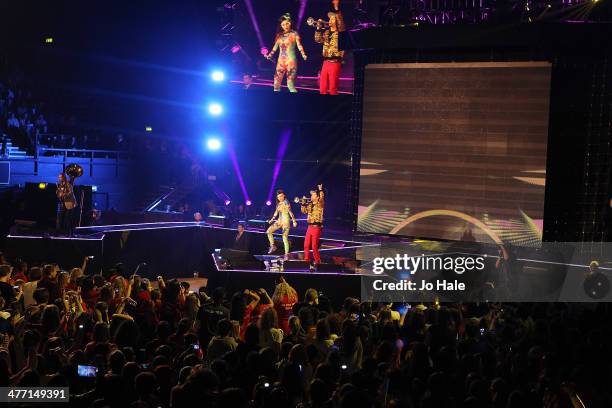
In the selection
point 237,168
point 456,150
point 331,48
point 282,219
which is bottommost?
point 282,219

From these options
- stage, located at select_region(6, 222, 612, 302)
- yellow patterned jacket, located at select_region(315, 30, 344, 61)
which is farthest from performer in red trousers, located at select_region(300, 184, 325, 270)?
yellow patterned jacket, located at select_region(315, 30, 344, 61)

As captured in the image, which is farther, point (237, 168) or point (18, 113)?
point (237, 168)

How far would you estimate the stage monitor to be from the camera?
1509 cm

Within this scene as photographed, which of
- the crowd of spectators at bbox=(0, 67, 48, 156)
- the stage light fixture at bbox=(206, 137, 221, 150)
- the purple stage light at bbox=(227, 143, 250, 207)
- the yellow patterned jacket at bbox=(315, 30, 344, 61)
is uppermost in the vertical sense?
the yellow patterned jacket at bbox=(315, 30, 344, 61)

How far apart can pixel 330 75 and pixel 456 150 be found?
3568 mm

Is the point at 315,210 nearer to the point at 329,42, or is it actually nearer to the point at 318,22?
the point at 329,42

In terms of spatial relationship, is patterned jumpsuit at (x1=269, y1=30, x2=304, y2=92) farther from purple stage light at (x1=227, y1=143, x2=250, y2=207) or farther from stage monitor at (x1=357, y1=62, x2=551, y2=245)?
purple stage light at (x1=227, y1=143, x2=250, y2=207)

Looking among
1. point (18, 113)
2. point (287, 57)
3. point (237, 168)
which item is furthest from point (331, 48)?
point (18, 113)

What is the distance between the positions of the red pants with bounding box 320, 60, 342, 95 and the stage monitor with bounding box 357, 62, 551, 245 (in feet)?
2.63

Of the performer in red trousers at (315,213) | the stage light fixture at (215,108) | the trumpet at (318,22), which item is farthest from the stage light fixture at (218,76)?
the performer in red trousers at (315,213)

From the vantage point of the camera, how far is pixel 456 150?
15.8m

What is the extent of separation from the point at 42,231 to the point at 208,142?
9.16 meters

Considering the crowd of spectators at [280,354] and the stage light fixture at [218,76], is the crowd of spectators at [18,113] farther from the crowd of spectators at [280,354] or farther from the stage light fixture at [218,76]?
the crowd of spectators at [280,354]

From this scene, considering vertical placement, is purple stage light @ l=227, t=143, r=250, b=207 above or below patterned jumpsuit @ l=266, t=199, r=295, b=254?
above
